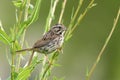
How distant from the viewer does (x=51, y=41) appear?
3541 millimetres

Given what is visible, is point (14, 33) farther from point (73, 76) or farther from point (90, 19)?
point (90, 19)

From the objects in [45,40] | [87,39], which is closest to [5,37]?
[45,40]

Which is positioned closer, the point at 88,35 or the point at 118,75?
the point at 118,75

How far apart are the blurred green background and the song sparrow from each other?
4458 mm

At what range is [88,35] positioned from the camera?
31.0 feet

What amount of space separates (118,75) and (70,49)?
107 centimetres

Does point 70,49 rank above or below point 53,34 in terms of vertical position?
below

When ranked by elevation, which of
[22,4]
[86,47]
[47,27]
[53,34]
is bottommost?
[86,47]

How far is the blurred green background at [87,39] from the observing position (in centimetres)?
839

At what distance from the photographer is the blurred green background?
8.39 metres

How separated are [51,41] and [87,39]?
19.4ft

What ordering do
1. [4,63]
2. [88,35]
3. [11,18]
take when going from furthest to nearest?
[88,35], [11,18], [4,63]

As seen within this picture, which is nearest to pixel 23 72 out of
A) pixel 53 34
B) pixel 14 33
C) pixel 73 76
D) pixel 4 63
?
pixel 14 33

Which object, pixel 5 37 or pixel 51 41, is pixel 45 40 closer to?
pixel 51 41
